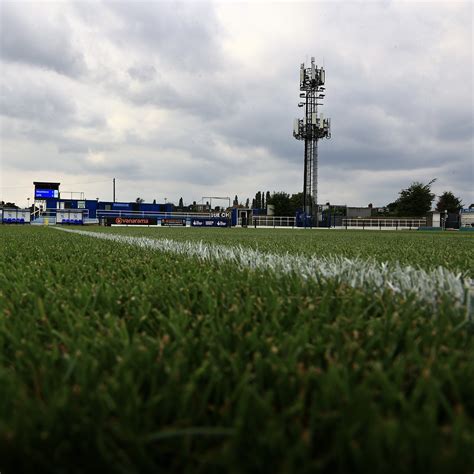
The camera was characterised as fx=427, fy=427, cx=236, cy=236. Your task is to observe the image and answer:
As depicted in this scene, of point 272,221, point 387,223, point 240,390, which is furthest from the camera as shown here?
point 387,223

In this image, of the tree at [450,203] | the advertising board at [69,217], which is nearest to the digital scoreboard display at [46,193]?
the advertising board at [69,217]

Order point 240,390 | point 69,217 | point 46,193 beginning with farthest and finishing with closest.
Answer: point 46,193 → point 69,217 → point 240,390

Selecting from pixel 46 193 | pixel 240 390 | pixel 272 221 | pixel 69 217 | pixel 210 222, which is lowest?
pixel 240 390

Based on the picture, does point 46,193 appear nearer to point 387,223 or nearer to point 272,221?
point 272,221

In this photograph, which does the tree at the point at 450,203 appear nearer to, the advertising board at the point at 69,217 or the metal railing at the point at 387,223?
the metal railing at the point at 387,223

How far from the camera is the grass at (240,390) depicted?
577 millimetres

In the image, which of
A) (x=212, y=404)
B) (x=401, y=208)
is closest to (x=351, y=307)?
(x=212, y=404)

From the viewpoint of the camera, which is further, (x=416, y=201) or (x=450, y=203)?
(x=450, y=203)

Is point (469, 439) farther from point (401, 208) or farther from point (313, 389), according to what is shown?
point (401, 208)

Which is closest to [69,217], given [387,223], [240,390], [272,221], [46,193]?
[46,193]

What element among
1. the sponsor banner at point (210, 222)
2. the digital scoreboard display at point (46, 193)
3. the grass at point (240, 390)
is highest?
the digital scoreboard display at point (46, 193)

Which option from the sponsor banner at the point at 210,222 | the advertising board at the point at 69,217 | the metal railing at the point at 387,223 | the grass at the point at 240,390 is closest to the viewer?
the grass at the point at 240,390

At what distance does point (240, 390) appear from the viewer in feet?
2.45

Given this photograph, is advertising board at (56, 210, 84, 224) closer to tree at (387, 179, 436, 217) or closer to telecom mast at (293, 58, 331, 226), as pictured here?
telecom mast at (293, 58, 331, 226)
